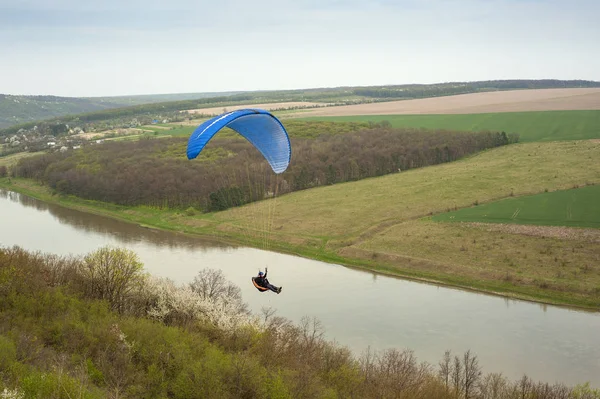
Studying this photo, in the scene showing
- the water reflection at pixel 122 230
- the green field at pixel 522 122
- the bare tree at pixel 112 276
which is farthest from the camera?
the green field at pixel 522 122

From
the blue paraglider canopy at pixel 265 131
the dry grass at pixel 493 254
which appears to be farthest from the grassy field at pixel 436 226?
the blue paraglider canopy at pixel 265 131

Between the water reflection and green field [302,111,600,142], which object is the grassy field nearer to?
the water reflection

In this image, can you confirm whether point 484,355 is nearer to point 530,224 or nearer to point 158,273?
point 530,224

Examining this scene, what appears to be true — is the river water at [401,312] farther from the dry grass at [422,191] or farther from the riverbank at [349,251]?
the dry grass at [422,191]

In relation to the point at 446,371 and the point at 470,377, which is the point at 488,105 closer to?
the point at 470,377

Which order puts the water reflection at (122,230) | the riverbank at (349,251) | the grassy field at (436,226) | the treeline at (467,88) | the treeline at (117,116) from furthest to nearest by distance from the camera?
the treeline at (467,88) → the treeline at (117,116) → the water reflection at (122,230) → the grassy field at (436,226) → the riverbank at (349,251)

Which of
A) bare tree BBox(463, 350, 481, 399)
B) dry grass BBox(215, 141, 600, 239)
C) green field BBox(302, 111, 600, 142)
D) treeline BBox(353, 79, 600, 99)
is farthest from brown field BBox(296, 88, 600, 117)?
bare tree BBox(463, 350, 481, 399)
